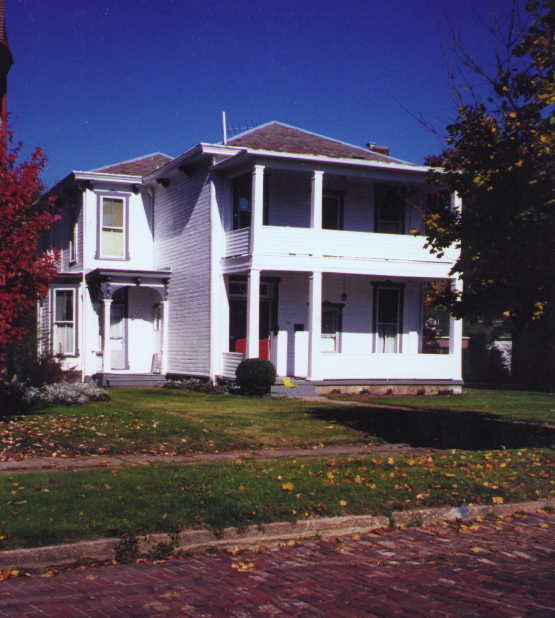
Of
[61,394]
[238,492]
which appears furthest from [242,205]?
[238,492]

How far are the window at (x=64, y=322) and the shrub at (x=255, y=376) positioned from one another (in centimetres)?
780

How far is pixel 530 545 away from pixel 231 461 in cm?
440

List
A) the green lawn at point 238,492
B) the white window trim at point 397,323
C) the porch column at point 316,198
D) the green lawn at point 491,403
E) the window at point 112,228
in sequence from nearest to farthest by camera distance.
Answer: the green lawn at point 238,492 < the green lawn at point 491,403 < the porch column at point 316,198 < the white window trim at point 397,323 < the window at point 112,228

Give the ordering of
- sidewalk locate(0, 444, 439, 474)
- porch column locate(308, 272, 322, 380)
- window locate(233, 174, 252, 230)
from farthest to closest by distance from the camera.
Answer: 1. window locate(233, 174, 252, 230)
2. porch column locate(308, 272, 322, 380)
3. sidewalk locate(0, 444, 439, 474)

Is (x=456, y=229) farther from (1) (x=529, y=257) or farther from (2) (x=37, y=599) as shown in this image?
(2) (x=37, y=599)

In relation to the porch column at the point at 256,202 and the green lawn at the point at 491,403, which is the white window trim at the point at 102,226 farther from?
the green lawn at the point at 491,403

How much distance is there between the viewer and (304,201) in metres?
22.9

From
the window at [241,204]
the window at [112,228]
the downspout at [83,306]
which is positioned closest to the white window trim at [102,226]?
the window at [112,228]

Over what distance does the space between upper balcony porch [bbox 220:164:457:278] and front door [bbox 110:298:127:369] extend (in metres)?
5.09

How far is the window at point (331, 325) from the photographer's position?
2367cm

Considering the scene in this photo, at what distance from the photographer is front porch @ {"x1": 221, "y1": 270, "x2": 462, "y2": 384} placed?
21.2 metres

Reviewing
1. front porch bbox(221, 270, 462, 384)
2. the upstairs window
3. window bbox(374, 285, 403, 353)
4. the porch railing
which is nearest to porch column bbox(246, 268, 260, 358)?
front porch bbox(221, 270, 462, 384)

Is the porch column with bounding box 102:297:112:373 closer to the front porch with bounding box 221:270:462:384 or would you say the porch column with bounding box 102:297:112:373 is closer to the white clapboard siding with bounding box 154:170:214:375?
the white clapboard siding with bounding box 154:170:214:375

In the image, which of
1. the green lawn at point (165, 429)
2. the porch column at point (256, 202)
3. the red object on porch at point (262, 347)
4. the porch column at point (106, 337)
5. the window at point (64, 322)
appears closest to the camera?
the green lawn at point (165, 429)
